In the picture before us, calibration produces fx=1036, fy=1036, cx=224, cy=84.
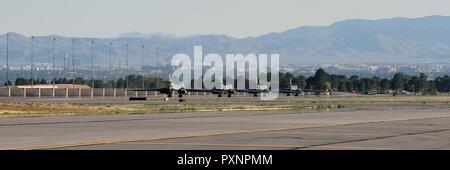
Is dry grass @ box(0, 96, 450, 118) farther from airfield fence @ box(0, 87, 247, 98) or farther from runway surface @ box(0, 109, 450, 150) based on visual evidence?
airfield fence @ box(0, 87, 247, 98)

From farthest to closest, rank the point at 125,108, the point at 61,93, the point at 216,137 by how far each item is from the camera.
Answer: the point at 61,93 → the point at 125,108 → the point at 216,137

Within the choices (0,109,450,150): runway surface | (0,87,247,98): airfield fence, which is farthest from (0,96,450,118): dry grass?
(0,87,247,98): airfield fence

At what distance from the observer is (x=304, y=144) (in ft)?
106

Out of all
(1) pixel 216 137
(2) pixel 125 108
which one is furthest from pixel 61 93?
(1) pixel 216 137

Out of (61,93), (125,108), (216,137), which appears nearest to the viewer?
(216,137)

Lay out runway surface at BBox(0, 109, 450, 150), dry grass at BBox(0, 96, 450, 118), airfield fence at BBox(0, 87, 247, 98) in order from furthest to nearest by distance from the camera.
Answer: airfield fence at BBox(0, 87, 247, 98) → dry grass at BBox(0, 96, 450, 118) → runway surface at BBox(0, 109, 450, 150)

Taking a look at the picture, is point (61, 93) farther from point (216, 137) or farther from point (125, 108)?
point (216, 137)

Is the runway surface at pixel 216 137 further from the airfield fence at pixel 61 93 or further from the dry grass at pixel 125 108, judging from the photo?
the airfield fence at pixel 61 93

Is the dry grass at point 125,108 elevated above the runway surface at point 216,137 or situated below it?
below

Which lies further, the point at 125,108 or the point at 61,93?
→ the point at 61,93

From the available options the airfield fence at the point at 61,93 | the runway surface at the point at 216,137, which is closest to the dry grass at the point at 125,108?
the runway surface at the point at 216,137
